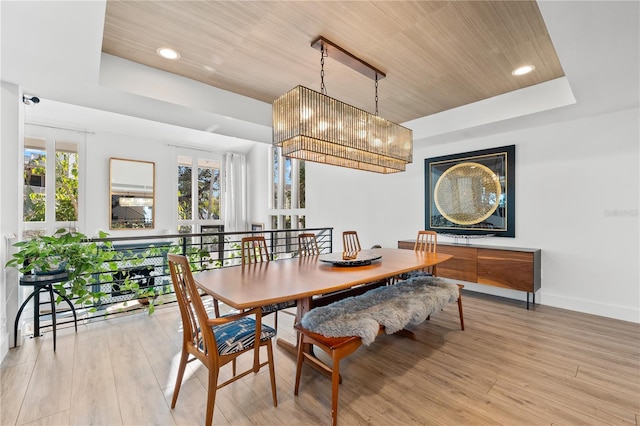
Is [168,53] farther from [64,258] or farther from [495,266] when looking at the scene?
[495,266]

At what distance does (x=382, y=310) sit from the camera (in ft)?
7.06

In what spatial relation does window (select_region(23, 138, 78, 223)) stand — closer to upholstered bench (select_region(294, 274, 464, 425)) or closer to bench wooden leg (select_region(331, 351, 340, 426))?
upholstered bench (select_region(294, 274, 464, 425))

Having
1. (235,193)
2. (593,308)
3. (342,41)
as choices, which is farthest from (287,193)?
(593,308)

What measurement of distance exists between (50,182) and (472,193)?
7854 mm

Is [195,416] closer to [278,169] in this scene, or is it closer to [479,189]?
[479,189]

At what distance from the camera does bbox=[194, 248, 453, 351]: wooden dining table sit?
1.67m

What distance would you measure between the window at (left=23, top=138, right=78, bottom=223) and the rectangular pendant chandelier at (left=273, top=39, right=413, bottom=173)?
5961 millimetres

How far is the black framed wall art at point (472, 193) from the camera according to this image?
160 inches

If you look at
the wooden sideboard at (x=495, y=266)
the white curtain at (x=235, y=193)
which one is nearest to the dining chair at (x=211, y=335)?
the wooden sideboard at (x=495, y=266)

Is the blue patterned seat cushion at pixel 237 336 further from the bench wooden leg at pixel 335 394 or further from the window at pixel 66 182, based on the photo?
the window at pixel 66 182

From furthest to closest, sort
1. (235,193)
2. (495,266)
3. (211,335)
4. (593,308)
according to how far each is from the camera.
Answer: (235,193) < (495,266) < (593,308) < (211,335)

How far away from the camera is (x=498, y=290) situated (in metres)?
4.13

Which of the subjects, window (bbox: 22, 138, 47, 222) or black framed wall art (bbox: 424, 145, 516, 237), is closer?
black framed wall art (bbox: 424, 145, 516, 237)

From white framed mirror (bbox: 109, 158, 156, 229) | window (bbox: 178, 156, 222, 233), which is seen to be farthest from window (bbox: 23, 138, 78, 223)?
window (bbox: 178, 156, 222, 233)
